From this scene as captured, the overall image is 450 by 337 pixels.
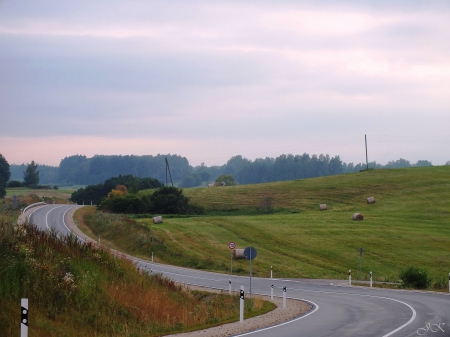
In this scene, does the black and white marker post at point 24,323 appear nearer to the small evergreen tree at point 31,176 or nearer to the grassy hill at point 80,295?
the grassy hill at point 80,295

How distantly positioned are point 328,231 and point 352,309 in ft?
122

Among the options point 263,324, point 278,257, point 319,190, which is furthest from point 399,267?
point 319,190

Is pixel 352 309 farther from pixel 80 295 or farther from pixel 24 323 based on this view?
pixel 24 323

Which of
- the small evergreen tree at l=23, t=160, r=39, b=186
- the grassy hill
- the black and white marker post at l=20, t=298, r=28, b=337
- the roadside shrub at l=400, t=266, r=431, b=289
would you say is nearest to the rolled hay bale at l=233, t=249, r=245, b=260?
the roadside shrub at l=400, t=266, r=431, b=289

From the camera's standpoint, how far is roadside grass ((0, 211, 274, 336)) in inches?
643

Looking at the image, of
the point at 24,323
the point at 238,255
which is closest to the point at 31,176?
the point at 238,255

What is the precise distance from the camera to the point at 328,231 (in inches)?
2344

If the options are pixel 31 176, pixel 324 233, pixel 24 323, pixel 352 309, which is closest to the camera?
pixel 24 323

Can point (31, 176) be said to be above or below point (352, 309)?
above

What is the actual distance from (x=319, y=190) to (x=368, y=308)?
72.4m

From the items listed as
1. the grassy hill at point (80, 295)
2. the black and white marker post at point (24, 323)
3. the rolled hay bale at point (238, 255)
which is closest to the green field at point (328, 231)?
the rolled hay bale at point (238, 255)

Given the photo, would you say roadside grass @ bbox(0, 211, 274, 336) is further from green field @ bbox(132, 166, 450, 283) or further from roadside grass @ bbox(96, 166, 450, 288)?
green field @ bbox(132, 166, 450, 283)

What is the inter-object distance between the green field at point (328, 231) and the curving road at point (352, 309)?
23.1ft

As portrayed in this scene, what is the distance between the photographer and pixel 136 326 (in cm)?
1781
